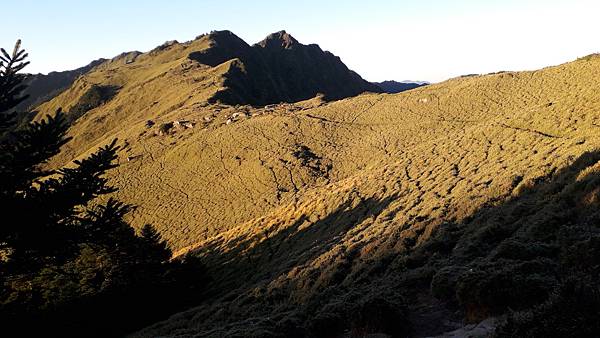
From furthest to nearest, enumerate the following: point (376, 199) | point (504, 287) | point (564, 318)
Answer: point (376, 199)
point (504, 287)
point (564, 318)

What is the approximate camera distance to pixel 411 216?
2377 cm

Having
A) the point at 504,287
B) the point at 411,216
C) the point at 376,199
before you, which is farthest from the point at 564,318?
the point at 376,199

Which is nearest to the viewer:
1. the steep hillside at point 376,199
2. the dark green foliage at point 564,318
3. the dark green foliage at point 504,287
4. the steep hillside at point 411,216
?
the dark green foliage at point 564,318

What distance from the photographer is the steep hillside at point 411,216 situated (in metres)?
10.6

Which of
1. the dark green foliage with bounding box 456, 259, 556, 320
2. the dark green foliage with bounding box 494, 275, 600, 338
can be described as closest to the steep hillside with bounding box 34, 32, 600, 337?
the dark green foliage with bounding box 456, 259, 556, 320

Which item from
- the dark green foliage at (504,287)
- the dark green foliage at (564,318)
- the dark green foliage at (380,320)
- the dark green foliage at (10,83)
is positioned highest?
the dark green foliage at (10,83)

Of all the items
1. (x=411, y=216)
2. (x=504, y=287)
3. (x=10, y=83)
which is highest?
(x=10, y=83)

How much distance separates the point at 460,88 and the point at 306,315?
64348mm

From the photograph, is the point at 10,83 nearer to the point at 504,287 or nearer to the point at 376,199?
the point at 504,287

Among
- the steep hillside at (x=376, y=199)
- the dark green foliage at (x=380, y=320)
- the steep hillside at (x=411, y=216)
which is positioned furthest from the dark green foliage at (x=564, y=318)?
the dark green foliage at (x=380, y=320)

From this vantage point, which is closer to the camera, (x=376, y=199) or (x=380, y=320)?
(x=380, y=320)

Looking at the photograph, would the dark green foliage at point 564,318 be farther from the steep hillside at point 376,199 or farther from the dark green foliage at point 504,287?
the steep hillside at point 376,199

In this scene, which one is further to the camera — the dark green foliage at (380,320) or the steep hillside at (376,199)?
the steep hillside at (376,199)

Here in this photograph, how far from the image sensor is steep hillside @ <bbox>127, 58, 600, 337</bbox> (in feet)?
34.8
